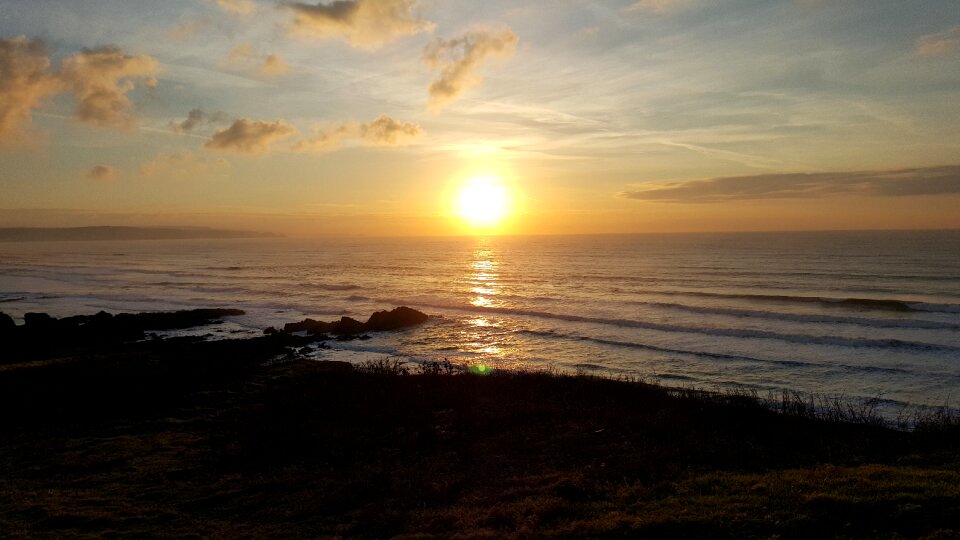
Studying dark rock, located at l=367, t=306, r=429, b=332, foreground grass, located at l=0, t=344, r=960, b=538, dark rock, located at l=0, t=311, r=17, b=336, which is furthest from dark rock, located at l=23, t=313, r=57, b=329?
dark rock, located at l=367, t=306, r=429, b=332

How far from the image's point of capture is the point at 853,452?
1320 cm

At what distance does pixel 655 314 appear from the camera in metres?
43.8

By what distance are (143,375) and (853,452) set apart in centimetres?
2598

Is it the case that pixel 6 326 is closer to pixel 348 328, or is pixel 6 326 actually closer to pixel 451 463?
pixel 348 328

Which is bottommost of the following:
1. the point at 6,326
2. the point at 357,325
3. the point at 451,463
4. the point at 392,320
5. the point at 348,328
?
the point at 348,328

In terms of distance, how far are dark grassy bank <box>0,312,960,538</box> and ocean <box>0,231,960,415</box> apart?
7836 mm

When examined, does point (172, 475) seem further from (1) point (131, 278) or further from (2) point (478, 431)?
(1) point (131, 278)

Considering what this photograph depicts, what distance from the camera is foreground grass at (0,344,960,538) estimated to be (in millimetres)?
9609

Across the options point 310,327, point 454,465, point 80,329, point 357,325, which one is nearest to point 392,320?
point 357,325

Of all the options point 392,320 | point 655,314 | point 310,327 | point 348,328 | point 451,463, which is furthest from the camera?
point 655,314

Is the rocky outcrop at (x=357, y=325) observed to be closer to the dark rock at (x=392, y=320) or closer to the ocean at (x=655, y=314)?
the dark rock at (x=392, y=320)

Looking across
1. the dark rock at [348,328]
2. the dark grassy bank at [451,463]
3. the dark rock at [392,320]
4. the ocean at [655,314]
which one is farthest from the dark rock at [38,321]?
the dark rock at [392,320]

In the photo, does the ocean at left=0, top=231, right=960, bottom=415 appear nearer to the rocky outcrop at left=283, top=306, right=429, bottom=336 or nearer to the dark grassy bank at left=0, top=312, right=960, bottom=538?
the rocky outcrop at left=283, top=306, right=429, bottom=336

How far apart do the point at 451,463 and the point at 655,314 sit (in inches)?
1306
